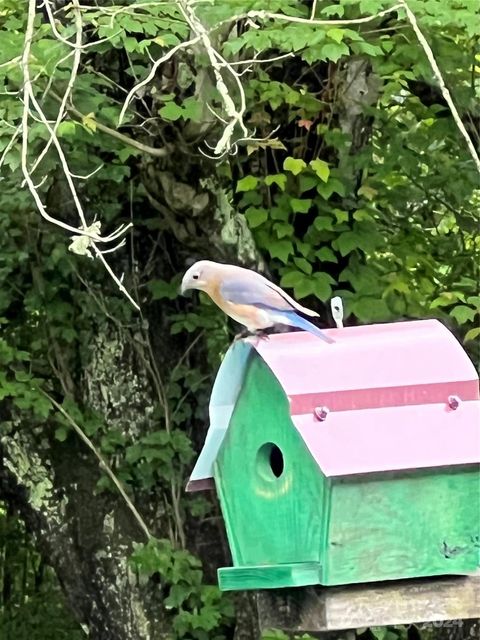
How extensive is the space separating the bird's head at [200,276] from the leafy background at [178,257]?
1138mm

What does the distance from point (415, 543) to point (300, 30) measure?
157cm

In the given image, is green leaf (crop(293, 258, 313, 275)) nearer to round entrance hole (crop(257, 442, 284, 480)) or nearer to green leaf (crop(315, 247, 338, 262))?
green leaf (crop(315, 247, 338, 262))

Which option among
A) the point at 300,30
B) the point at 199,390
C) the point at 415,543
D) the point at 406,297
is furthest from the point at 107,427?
the point at 415,543

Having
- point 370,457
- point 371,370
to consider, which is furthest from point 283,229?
point 370,457

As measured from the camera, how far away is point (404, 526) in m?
2.77

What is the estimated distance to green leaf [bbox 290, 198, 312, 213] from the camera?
14.4ft

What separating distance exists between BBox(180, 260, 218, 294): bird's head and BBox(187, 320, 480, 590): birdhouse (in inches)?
8.0

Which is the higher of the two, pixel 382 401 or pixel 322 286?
pixel 382 401

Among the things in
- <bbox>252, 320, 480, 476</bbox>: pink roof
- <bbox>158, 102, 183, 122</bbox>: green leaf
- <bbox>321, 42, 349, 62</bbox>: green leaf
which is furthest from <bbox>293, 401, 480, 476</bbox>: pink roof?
<bbox>158, 102, 183, 122</bbox>: green leaf

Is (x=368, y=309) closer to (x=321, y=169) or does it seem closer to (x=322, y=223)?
(x=322, y=223)

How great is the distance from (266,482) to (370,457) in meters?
0.38

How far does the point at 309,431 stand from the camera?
267 cm

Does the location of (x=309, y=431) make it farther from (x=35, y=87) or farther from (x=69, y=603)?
(x=69, y=603)

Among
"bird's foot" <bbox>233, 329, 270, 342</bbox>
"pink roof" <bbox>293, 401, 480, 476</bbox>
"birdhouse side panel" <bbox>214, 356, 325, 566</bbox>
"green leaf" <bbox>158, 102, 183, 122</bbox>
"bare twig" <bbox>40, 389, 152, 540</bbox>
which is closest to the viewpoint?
"pink roof" <bbox>293, 401, 480, 476</bbox>
